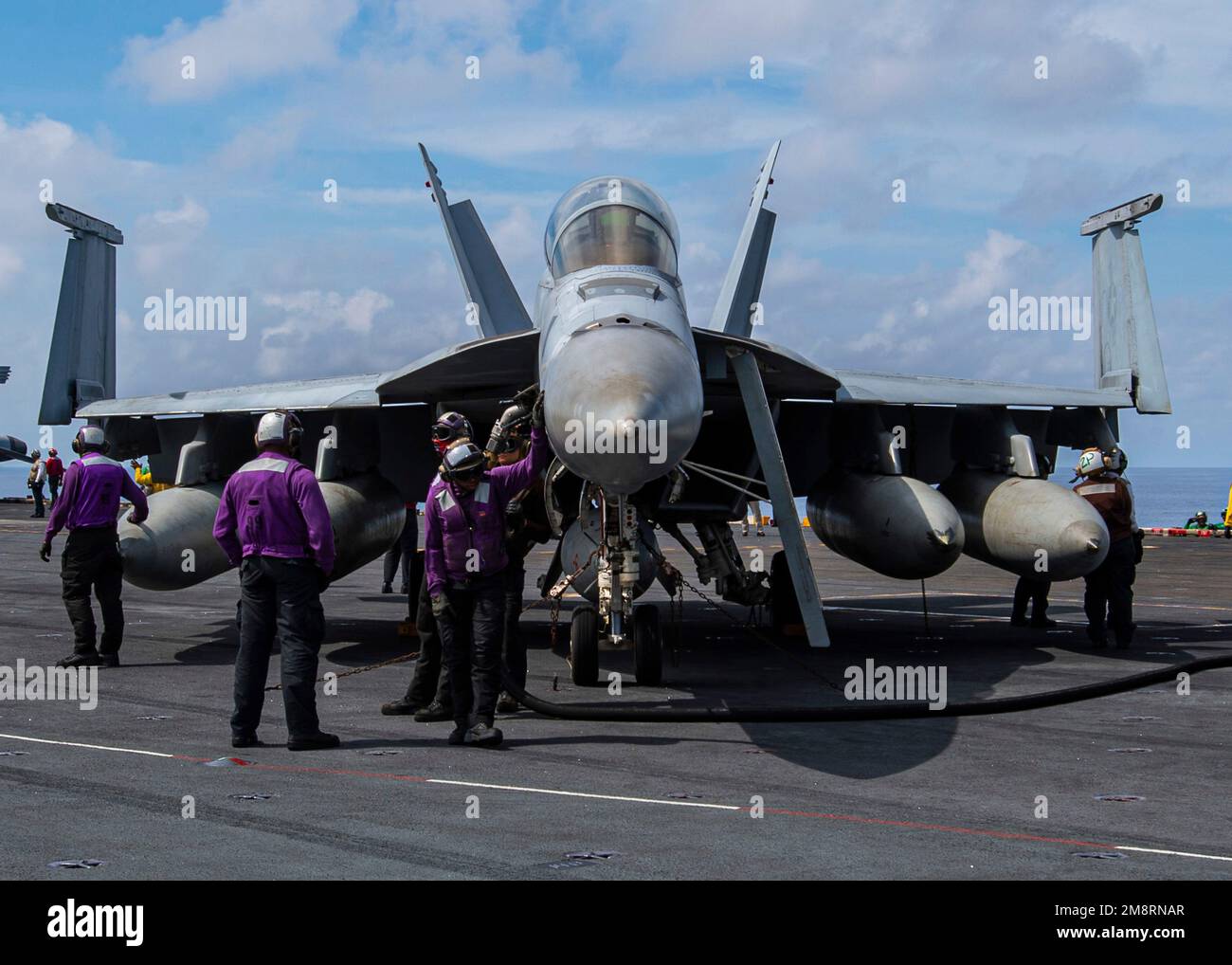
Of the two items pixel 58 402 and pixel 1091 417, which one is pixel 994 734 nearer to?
pixel 1091 417

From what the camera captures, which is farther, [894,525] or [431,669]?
[894,525]

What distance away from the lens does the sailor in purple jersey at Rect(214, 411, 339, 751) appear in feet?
27.2

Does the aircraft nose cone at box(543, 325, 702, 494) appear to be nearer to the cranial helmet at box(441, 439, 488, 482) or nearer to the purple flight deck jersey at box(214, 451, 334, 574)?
the cranial helmet at box(441, 439, 488, 482)

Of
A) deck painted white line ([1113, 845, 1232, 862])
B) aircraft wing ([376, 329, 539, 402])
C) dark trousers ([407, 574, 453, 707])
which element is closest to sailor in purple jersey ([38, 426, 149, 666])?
aircraft wing ([376, 329, 539, 402])

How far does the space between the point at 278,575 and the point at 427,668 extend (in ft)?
5.42

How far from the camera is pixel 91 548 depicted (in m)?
12.2

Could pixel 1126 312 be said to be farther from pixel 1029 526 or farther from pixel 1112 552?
pixel 1029 526

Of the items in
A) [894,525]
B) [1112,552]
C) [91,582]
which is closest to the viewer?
[91,582]

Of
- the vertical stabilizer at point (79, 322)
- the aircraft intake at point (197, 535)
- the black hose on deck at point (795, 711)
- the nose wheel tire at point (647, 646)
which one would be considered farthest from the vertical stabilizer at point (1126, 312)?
the vertical stabilizer at point (79, 322)

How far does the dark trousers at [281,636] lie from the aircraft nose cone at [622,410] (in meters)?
1.87

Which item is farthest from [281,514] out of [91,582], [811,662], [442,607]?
[811,662]
